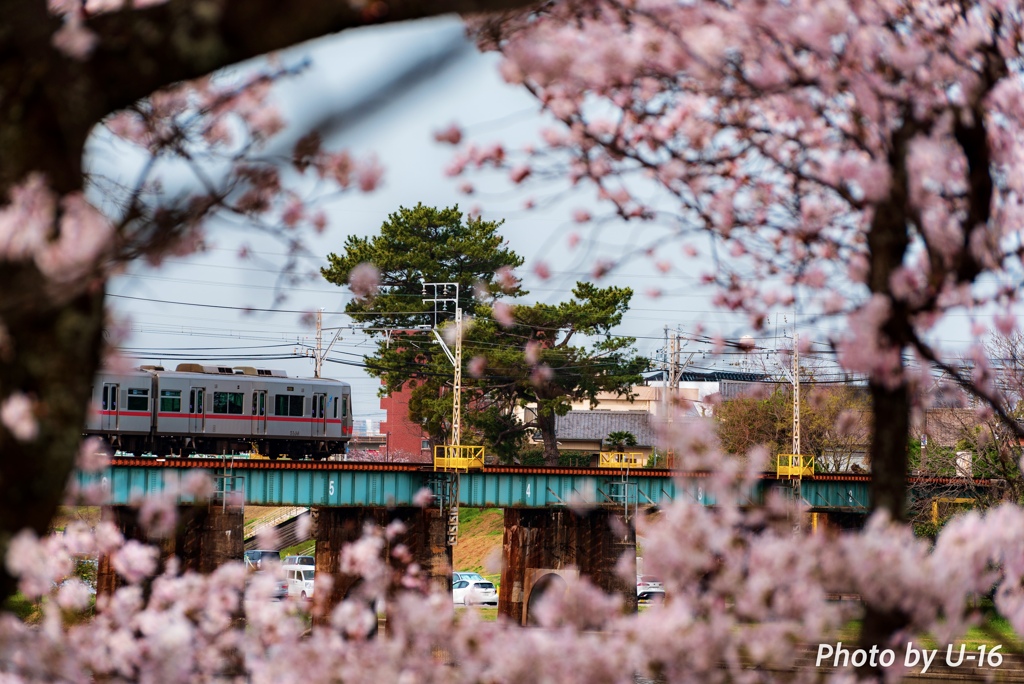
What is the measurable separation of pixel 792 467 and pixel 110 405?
82.7 feet

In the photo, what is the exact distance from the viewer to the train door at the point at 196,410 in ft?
126

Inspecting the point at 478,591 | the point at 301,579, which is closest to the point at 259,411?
the point at 301,579

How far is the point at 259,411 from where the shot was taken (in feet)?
131

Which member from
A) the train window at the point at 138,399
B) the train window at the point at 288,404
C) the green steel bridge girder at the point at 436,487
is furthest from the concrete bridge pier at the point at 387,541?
the train window at the point at 138,399

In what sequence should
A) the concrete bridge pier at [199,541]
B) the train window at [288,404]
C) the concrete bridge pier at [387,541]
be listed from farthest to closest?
the train window at [288,404] → the concrete bridge pier at [387,541] → the concrete bridge pier at [199,541]

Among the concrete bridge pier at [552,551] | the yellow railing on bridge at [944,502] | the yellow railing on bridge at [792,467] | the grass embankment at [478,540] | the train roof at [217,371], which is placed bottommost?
Result: the grass embankment at [478,540]

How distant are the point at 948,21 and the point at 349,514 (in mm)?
33348

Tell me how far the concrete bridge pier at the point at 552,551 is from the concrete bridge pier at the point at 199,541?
1000cm

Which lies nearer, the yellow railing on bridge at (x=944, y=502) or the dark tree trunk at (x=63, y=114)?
the dark tree trunk at (x=63, y=114)

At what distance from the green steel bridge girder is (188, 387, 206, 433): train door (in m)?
2.55

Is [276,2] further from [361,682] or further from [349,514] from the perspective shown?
[349,514]

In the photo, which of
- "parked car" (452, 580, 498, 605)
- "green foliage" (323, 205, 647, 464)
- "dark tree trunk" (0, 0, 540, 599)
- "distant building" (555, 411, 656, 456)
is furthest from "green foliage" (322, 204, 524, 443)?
"dark tree trunk" (0, 0, 540, 599)

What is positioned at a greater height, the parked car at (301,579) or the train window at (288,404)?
the train window at (288,404)

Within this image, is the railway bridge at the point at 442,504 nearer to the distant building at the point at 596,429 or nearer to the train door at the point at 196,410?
the train door at the point at 196,410
